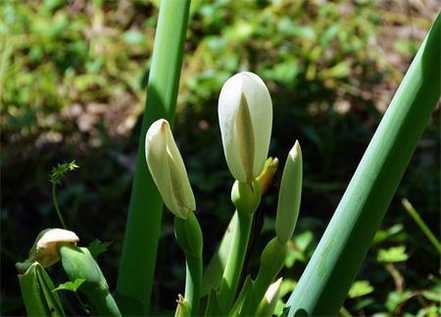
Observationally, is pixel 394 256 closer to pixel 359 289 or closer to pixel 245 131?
pixel 359 289

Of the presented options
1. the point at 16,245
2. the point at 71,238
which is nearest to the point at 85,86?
the point at 16,245

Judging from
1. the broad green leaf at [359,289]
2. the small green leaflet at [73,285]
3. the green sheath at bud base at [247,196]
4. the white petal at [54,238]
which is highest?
the green sheath at bud base at [247,196]

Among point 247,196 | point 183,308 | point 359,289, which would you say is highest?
point 247,196

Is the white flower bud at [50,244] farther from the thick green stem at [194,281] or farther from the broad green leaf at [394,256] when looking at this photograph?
the broad green leaf at [394,256]

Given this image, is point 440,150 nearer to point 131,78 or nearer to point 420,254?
point 420,254

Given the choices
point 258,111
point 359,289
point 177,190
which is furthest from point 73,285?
point 359,289

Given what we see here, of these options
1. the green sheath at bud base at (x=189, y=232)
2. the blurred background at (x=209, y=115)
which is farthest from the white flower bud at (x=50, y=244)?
the blurred background at (x=209, y=115)
